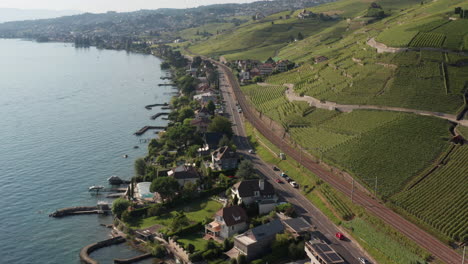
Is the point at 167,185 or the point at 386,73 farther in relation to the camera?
the point at 386,73

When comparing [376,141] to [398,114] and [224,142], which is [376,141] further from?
[224,142]

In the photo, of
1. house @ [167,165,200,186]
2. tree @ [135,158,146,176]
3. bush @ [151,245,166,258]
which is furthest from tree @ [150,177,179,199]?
tree @ [135,158,146,176]

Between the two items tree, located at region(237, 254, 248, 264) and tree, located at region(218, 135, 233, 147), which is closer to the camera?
tree, located at region(237, 254, 248, 264)

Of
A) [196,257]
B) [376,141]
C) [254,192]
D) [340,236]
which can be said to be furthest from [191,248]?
[376,141]

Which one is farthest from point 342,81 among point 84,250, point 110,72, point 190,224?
point 110,72

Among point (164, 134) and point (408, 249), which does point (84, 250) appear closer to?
point (408, 249)

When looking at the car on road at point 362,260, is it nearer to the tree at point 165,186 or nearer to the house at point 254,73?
the tree at point 165,186

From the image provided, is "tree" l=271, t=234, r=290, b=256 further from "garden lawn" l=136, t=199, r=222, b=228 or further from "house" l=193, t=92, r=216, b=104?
"house" l=193, t=92, r=216, b=104
